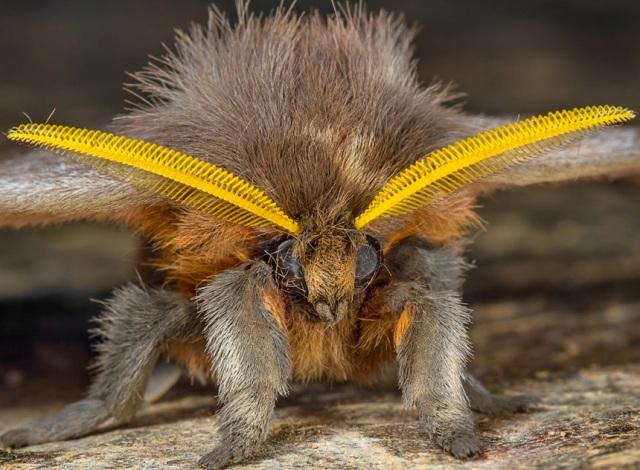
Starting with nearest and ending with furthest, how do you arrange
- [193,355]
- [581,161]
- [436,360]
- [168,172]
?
[168,172]
[436,360]
[193,355]
[581,161]

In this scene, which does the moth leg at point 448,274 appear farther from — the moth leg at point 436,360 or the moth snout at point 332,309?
the moth snout at point 332,309

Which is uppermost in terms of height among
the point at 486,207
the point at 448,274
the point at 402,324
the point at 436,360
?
the point at 486,207

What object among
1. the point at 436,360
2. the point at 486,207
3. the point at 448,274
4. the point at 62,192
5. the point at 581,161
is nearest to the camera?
the point at 436,360

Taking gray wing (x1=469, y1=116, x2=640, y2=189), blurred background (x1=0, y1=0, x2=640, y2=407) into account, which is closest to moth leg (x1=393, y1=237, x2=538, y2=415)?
gray wing (x1=469, y1=116, x2=640, y2=189)

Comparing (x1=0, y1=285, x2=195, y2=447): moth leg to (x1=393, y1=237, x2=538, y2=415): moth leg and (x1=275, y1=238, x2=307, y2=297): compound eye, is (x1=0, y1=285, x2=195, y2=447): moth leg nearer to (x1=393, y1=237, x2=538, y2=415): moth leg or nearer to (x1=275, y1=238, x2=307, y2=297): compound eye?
(x1=275, y1=238, x2=307, y2=297): compound eye

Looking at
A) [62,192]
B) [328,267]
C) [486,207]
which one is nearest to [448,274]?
[328,267]

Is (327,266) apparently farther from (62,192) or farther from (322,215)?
(62,192)
